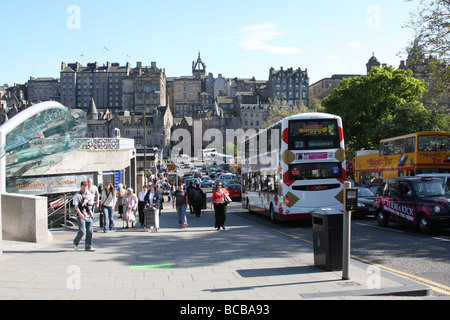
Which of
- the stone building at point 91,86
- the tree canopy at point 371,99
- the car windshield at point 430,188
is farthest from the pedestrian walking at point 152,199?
the stone building at point 91,86

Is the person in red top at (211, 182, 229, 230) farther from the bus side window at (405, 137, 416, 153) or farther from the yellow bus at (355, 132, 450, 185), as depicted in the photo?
the bus side window at (405, 137, 416, 153)

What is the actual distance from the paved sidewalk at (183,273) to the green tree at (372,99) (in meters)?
41.3

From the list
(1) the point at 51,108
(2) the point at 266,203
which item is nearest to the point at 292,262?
(2) the point at 266,203

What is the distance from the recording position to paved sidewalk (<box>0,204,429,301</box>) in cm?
722

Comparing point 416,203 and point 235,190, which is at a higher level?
point 416,203

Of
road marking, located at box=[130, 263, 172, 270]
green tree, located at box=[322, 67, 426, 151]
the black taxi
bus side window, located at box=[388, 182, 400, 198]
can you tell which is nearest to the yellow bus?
the black taxi

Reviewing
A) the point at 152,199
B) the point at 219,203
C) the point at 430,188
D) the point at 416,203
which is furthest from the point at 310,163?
the point at 152,199

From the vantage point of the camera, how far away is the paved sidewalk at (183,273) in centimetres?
722

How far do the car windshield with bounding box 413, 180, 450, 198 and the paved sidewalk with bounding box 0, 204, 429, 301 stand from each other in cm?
505

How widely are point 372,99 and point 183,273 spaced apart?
4714 centimetres

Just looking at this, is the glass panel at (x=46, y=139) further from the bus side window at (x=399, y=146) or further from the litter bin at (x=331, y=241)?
the bus side window at (x=399, y=146)

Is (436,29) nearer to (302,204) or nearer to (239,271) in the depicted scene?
(302,204)

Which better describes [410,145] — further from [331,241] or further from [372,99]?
[372,99]

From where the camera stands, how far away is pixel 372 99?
169ft
